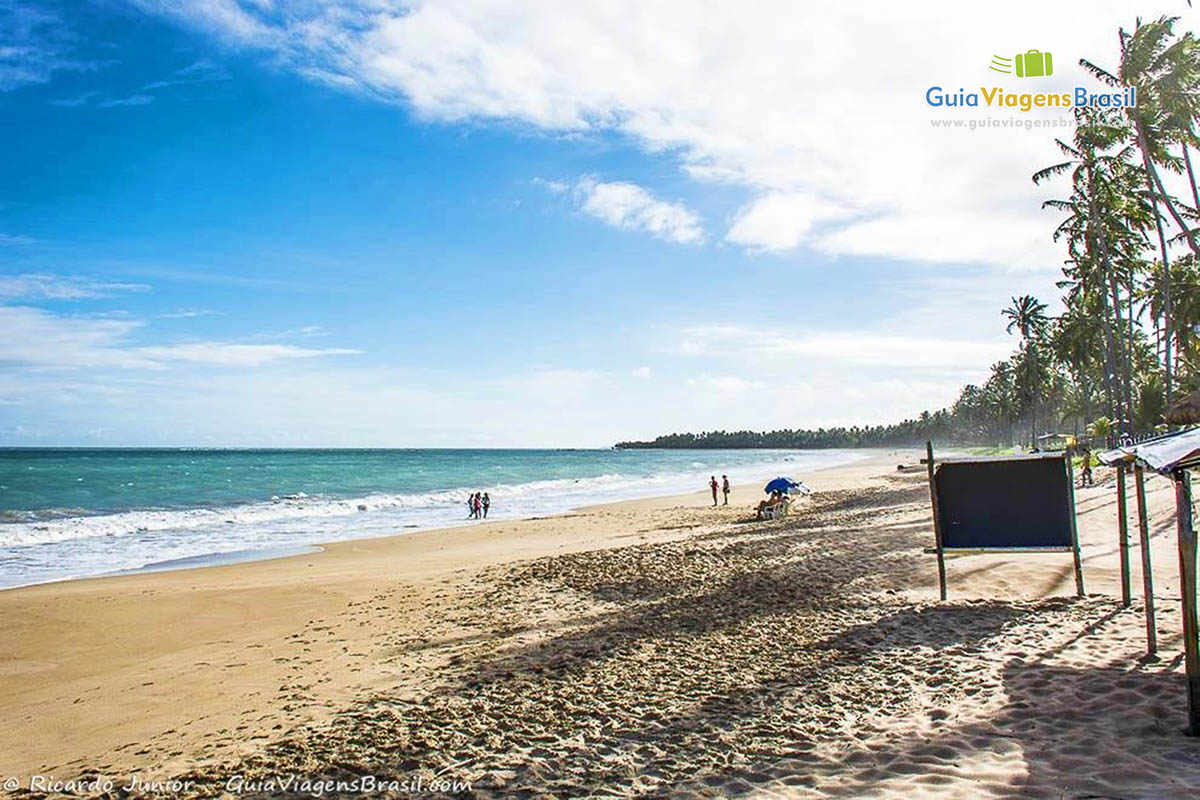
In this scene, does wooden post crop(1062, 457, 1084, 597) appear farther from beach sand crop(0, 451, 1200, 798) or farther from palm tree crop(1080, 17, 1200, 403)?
palm tree crop(1080, 17, 1200, 403)

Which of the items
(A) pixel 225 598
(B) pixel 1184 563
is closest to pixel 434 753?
(B) pixel 1184 563

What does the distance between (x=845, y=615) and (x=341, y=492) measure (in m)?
44.3

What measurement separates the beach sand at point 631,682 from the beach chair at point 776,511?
1095 centimetres

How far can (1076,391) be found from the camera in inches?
3895

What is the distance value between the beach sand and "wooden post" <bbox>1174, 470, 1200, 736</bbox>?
0.27 metres

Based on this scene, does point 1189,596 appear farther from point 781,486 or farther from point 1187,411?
point 781,486

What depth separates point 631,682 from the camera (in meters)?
7.64

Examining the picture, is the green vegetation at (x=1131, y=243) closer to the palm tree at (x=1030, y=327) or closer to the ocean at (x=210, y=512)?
the palm tree at (x=1030, y=327)

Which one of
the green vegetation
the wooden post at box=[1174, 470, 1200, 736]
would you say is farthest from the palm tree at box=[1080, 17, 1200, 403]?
the wooden post at box=[1174, 470, 1200, 736]

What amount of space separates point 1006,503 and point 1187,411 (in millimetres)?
2505

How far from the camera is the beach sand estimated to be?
18.2 feet

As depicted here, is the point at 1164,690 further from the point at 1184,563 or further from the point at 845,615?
the point at 845,615

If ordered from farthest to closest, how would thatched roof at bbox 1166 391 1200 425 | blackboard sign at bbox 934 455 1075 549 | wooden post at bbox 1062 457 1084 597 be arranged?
blackboard sign at bbox 934 455 1075 549 → wooden post at bbox 1062 457 1084 597 → thatched roof at bbox 1166 391 1200 425

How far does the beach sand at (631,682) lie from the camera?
5.56m
